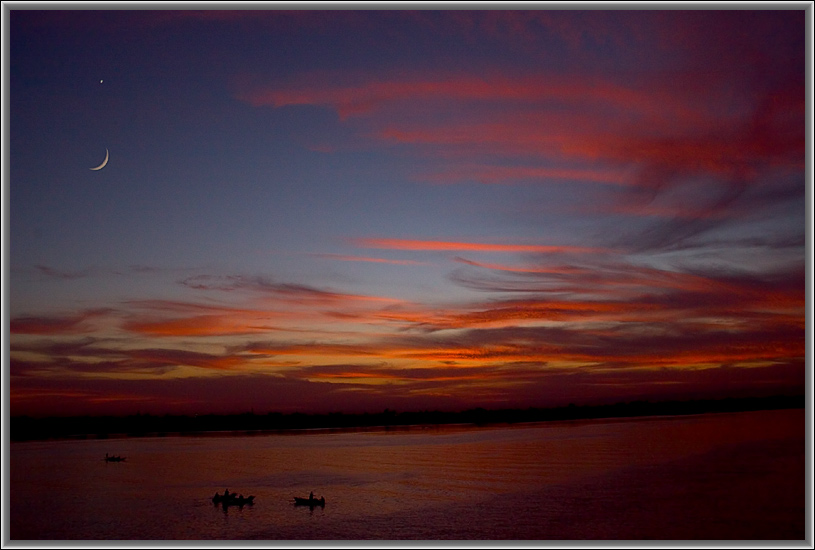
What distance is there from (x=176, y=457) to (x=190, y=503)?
1408 inches

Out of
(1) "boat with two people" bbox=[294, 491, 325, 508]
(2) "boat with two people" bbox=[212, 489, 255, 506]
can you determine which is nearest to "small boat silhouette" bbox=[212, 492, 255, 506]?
(2) "boat with two people" bbox=[212, 489, 255, 506]

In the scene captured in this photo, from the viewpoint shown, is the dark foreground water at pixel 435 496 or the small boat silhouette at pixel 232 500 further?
the small boat silhouette at pixel 232 500

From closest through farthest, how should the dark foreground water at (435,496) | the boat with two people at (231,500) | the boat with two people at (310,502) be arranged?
1. the dark foreground water at (435,496)
2. the boat with two people at (310,502)
3. the boat with two people at (231,500)

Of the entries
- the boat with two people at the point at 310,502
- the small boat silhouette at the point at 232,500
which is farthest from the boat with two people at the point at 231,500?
the boat with two people at the point at 310,502

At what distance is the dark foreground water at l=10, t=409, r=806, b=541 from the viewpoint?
28.0 m

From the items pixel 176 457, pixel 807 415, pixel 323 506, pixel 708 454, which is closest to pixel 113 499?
pixel 323 506

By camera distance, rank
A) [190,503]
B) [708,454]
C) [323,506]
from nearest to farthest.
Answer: [323,506] → [190,503] → [708,454]

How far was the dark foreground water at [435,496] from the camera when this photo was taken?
2797 cm

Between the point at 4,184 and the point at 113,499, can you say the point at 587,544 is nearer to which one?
the point at 4,184

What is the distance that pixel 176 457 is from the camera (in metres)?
70.9

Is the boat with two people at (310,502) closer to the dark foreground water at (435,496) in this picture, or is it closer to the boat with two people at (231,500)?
the dark foreground water at (435,496)

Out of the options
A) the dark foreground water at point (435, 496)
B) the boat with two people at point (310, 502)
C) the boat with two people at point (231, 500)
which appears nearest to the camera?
the dark foreground water at point (435, 496)

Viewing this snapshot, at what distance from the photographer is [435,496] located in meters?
37.5

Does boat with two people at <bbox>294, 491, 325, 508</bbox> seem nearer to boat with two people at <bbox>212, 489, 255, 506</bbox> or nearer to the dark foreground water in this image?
the dark foreground water
